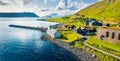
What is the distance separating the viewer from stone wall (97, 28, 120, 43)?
364 ft

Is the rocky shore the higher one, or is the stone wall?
the stone wall

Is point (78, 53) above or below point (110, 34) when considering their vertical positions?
below

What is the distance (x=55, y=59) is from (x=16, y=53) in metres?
21.6

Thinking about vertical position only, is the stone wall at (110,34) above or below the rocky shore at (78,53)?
above

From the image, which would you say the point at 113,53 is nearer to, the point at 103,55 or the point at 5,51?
the point at 103,55

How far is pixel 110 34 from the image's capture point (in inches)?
4584

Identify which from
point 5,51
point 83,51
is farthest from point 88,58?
point 5,51

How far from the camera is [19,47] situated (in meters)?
126

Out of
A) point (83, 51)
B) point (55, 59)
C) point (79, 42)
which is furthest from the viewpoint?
point (79, 42)

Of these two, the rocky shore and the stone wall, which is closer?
the rocky shore

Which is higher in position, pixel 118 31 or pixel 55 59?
pixel 118 31

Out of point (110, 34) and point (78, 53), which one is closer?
point (78, 53)

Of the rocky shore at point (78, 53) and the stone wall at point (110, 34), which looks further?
the stone wall at point (110, 34)

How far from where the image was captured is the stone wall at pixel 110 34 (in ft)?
364
